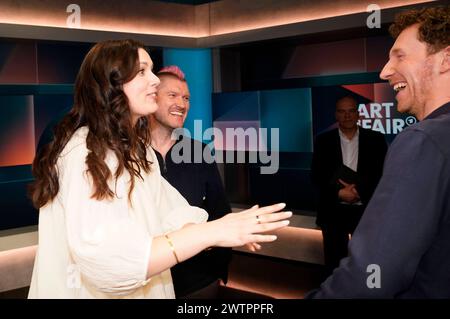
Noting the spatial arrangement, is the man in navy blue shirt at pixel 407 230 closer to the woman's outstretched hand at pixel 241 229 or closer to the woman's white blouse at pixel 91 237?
the woman's outstretched hand at pixel 241 229

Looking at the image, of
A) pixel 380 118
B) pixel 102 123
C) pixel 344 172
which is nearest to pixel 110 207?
pixel 102 123

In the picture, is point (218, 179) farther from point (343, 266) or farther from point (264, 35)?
point (264, 35)

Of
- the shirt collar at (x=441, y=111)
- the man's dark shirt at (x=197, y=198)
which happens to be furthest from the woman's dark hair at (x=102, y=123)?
the man's dark shirt at (x=197, y=198)

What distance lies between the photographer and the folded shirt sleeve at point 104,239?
1.34 metres

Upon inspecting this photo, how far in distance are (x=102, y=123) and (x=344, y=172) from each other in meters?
2.97

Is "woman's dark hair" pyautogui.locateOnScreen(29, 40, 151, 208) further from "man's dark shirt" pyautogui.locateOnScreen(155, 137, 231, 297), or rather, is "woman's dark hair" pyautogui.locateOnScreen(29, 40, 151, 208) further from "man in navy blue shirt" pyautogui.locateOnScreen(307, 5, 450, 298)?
"man's dark shirt" pyautogui.locateOnScreen(155, 137, 231, 297)

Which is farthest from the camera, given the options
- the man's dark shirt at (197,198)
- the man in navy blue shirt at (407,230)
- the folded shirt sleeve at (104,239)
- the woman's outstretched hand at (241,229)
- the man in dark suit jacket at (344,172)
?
the man in dark suit jacket at (344,172)

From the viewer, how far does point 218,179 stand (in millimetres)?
2814

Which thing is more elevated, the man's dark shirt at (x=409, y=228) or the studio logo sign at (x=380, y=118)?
the studio logo sign at (x=380, y=118)

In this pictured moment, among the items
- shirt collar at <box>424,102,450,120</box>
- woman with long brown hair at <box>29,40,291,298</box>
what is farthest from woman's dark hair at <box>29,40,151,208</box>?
shirt collar at <box>424,102,450,120</box>

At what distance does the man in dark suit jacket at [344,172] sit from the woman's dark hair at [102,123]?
278 centimetres

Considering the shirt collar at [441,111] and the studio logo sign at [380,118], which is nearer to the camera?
the shirt collar at [441,111]

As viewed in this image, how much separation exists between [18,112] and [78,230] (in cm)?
365
